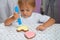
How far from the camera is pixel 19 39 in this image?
25.8 inches

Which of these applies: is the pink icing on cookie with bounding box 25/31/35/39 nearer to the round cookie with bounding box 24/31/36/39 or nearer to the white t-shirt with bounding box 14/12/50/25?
the round cookie with bounding box 24/31/36/39

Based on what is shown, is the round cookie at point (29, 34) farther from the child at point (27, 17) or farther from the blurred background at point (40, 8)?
the blurred background at point (40, 8)

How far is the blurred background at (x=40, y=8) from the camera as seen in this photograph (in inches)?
48.1

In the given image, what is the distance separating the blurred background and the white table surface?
46cm

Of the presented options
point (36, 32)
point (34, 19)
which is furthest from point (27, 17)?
point (36, 32)

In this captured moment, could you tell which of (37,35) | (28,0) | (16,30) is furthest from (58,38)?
(28,0)

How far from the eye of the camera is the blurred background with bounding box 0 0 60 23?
1.22 m

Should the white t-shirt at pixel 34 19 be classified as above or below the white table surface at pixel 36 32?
below

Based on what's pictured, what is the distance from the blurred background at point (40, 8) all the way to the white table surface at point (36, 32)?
46cm

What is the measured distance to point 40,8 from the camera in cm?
127

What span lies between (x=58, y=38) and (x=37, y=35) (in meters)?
0.10

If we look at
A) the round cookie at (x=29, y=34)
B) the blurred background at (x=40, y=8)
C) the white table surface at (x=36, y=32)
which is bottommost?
the blurred background at (x=40, y=8)

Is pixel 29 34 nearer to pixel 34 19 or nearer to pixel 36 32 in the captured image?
pixel 36 32

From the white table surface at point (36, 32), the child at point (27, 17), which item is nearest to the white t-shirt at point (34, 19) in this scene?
the child at point (27, 17)
